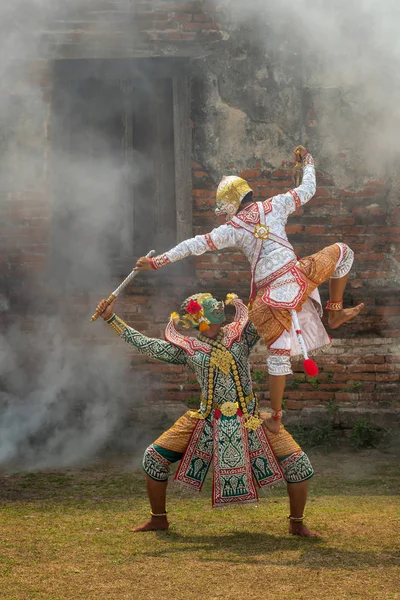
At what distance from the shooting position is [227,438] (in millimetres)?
5496

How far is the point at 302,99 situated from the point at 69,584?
507 cm

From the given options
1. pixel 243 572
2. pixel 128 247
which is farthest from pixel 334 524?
pixel 128 247

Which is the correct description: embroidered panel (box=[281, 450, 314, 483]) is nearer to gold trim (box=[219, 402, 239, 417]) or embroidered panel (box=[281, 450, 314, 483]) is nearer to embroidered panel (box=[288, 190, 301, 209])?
gold trim (box=[219, 402, 239, 417])

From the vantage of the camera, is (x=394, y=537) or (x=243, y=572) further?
(x=394, y=537)

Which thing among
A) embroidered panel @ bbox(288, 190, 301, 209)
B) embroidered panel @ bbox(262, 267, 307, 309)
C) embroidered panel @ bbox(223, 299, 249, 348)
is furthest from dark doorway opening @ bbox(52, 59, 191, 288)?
embroidered panel @ bbox(262, 267, 307, 309)

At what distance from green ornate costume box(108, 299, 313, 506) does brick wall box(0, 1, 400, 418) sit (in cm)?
245

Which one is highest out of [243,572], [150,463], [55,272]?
[55,272]

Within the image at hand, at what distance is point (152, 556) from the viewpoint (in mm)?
5016

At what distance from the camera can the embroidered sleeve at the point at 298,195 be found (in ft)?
18.5

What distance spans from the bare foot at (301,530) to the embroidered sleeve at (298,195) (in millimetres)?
1863

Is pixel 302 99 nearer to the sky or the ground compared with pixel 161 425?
nearer to the sky

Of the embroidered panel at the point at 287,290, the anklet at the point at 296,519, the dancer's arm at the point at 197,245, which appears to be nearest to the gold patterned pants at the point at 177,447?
the anklet at the point at 296,519

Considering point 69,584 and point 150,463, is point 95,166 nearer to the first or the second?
point 150,463

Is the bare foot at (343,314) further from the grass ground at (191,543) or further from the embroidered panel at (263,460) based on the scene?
the grass ground at (191,543)
